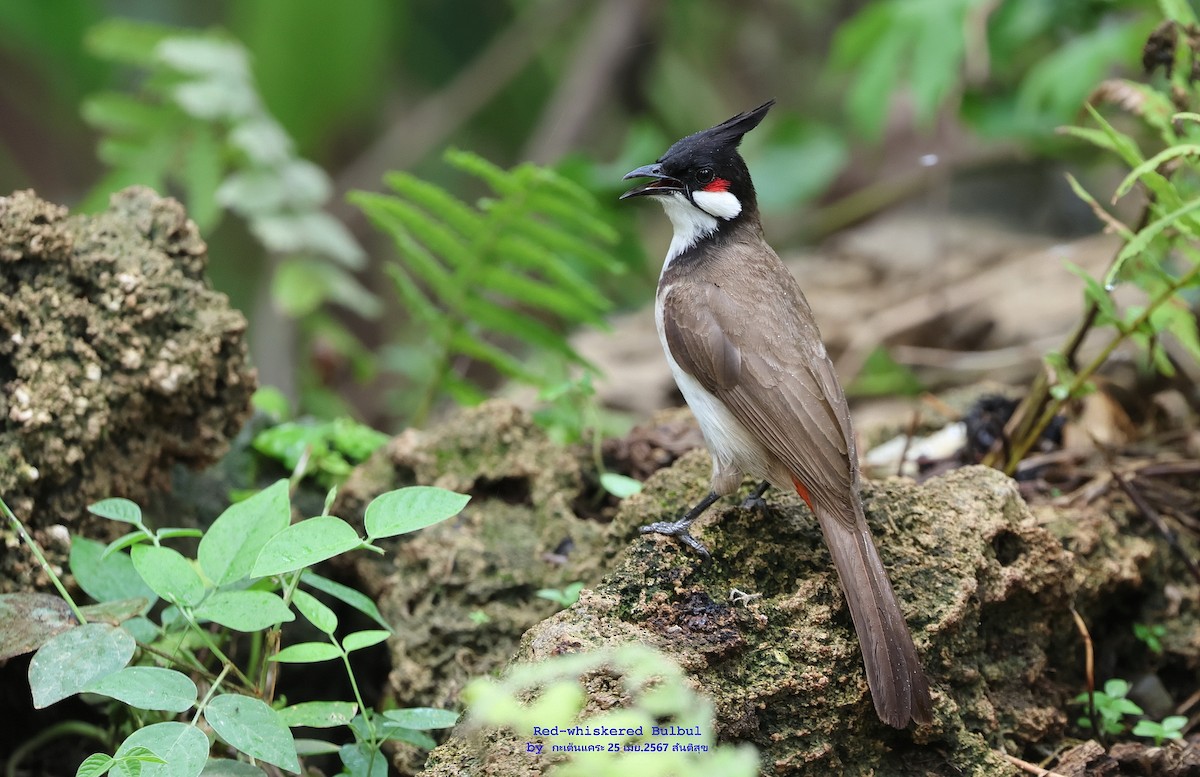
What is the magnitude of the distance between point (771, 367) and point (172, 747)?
167cm

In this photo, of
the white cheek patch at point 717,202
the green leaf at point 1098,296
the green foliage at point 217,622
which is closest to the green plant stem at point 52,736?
the green foliage at point 217,622

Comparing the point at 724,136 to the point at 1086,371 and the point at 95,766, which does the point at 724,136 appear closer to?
the point at 1086,371

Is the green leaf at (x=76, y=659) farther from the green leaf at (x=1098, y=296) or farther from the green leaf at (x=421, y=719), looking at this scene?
the green leaf at (x=1098, y=296)

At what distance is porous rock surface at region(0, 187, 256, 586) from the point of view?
2592 mm

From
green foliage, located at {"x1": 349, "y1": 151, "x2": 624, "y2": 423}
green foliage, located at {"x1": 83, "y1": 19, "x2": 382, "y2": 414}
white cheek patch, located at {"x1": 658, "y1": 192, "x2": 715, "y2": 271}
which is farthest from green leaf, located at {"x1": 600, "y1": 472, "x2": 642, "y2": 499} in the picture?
green foliage, located at {"x1": 83, "y1": 19, "x2": 382, "y2": 414}

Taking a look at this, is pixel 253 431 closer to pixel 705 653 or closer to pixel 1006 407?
pixel 705 653

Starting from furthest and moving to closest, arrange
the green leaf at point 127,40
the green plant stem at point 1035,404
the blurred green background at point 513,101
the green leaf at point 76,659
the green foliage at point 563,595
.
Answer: the blurred green background at point 513,101, the green leaf at point 127,40, the green plant stem at point 1035,404, the green foliage at point 563,595, the green leaf at point 76,659

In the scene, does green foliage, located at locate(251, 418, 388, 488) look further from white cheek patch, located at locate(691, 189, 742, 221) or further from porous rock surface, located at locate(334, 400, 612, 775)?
white cheek patch, located at locate(691, 189, 742, 221)

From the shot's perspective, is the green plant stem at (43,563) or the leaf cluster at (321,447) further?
the leaf cluster at (321,447)

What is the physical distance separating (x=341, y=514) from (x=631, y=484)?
34.6 inches

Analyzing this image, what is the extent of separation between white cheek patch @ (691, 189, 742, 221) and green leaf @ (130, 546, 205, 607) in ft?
6.00

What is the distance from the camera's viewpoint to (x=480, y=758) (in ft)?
6.70

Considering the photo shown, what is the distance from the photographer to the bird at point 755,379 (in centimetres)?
230

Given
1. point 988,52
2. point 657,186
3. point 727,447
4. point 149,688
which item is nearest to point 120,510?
point 149,688
